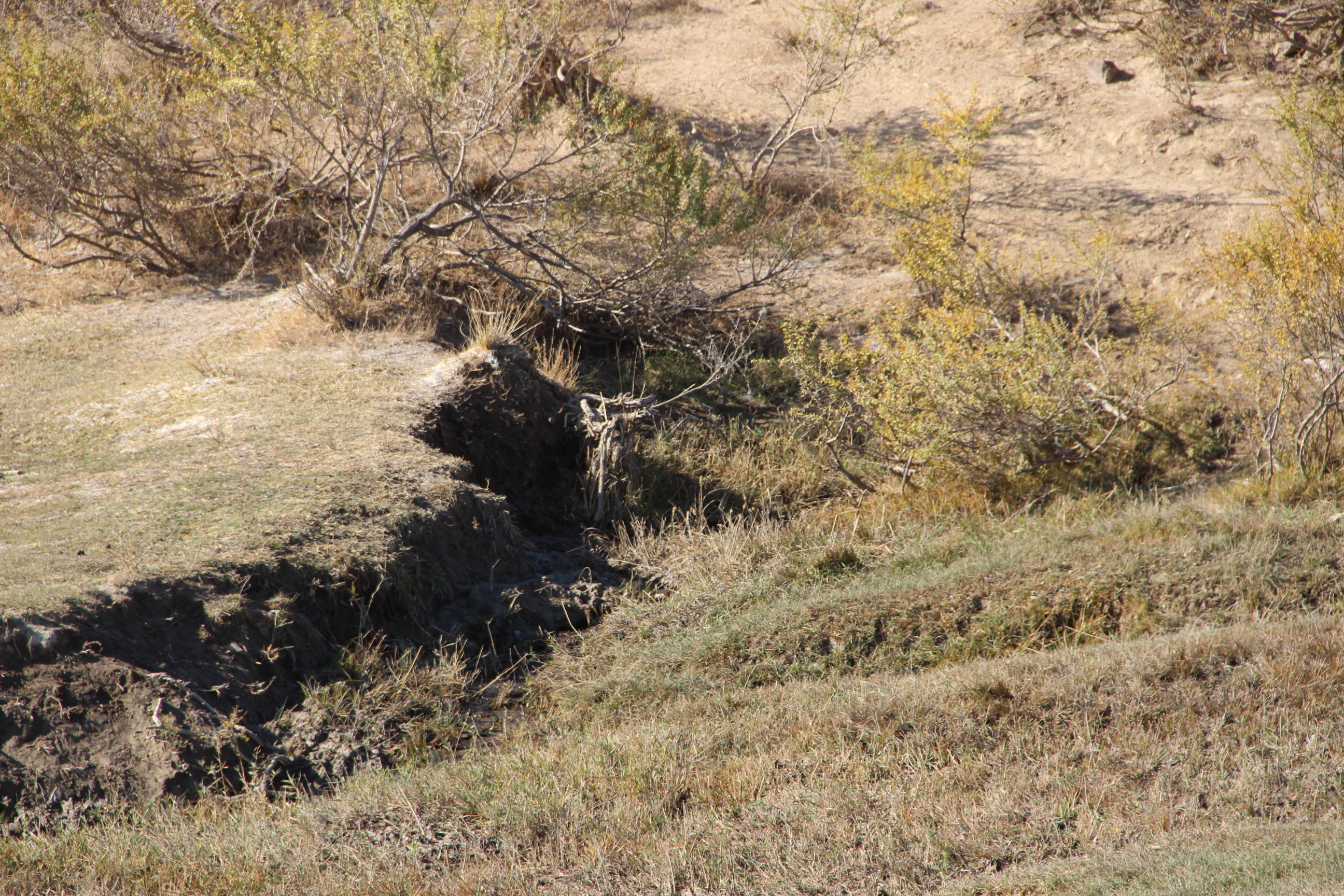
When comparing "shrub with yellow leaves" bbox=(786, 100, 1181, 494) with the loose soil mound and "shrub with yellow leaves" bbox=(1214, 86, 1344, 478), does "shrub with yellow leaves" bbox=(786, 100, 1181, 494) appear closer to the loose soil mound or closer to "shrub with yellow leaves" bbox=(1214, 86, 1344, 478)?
"shrub with yellow leaves" bbox=(1214, 86, 1344, 478)

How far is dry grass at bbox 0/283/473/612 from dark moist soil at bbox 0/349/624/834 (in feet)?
0.58

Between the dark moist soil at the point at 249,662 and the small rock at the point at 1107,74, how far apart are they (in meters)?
11.3

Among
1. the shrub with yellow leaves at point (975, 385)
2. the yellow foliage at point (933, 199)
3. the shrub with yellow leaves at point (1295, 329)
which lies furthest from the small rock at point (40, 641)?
the yellow foliage at point (933, 199)

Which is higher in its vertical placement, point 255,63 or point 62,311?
point 255,63

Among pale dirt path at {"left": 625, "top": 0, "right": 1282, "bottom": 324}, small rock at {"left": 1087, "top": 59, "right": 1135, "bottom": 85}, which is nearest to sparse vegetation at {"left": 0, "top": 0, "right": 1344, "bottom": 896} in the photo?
pale dirt path at {"left": 625, "top": 0, "right": 1282, "bottom": 324}

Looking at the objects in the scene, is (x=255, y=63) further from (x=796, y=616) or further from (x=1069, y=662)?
(x=1069, y=662)

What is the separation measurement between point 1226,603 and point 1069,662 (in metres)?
1.56

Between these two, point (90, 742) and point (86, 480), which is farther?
point (86, 480)

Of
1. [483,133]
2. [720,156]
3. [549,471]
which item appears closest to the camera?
[549,471]

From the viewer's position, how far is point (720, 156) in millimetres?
14312

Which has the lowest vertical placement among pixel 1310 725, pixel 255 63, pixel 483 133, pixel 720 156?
pixel 1310 725

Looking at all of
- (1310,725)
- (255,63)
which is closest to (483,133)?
(255,63)

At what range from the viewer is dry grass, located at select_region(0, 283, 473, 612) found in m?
5.34

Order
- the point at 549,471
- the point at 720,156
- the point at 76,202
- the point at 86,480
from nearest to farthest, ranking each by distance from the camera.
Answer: the point at 86,480
the point at 549,471
the point at 76,202
the point at 720,156
